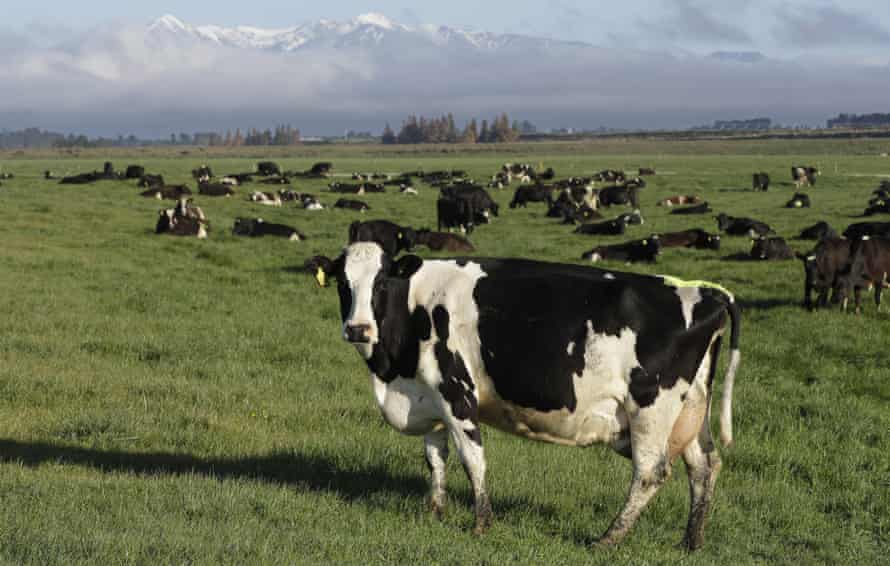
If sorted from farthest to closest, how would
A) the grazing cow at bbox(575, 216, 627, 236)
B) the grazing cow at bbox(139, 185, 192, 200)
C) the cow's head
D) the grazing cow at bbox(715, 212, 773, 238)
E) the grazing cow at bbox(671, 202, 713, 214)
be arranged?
the grazing cow at bbox(139, 185, 192, 200) → the grazing cow at bbox(671, 202, 713, 214) → the grazing cow at bbox(575, 216, 627, 236) → the grazing cow at bbox(715, 212, 773, 238) → the cow's head

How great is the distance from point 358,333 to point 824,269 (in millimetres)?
13742

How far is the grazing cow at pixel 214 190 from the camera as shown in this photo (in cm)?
4650

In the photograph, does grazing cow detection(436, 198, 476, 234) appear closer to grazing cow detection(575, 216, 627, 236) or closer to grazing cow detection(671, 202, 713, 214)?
grazing cow detection(575, 216, 627, 236)

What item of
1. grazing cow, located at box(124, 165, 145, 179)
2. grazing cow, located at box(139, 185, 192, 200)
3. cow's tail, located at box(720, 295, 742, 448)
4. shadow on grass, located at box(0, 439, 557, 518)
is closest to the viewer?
cow's tail, located at box(720, 295, 742, 448)

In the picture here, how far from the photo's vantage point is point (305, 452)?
8.82m

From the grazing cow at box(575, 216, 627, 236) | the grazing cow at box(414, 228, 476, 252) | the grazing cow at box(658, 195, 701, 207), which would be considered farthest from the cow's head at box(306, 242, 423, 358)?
the grazing cow at box(658, 195, 701, 207)

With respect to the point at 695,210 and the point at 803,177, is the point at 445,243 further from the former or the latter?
the point at 803,177

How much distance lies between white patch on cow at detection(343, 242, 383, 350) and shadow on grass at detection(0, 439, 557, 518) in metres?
1.33

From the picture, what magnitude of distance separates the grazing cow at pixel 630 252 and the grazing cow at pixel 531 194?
2105 cm

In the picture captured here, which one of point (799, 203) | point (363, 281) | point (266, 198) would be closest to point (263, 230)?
point (266, 198)

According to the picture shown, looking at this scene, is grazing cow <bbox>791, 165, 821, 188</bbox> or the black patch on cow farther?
grazing cow <bbox>791, 165, 821, 188</bbox>

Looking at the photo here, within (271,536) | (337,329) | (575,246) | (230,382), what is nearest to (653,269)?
(575,246)

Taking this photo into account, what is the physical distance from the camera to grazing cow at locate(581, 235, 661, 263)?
2592 centimetres

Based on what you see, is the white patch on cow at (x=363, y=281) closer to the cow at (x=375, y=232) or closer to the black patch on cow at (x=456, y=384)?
the black patch on cow at (x=456, y=384)
